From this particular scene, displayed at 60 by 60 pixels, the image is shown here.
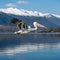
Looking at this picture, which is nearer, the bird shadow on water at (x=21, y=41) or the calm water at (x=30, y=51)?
the calm water at (x=30, y=51)

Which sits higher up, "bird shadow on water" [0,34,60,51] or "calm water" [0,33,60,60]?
"calm water" [0,33,60,60]

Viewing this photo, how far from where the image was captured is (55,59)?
805 inches

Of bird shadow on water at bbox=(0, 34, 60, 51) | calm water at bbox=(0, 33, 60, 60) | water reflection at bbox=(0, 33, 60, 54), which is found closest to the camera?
calm water at bbox=(0, 33, 60, 60)

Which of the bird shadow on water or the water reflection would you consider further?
the bird shadow on water

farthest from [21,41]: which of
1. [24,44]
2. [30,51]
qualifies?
[30,51]

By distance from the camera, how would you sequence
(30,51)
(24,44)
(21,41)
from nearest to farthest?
1. (30,51)
2. (24,44)
3. (21,41)

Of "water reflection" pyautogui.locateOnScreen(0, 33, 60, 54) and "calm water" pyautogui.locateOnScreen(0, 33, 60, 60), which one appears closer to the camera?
"calm water" pyautogui.locateOnScreen(0, 33, 60, 60)

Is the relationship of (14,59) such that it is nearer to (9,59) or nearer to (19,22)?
(9,59)

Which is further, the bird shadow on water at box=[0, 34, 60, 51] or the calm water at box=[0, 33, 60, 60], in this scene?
the bird shadow on water at box=[0, 34, 60, 51]

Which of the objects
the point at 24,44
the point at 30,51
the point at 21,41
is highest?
the point at 30,51

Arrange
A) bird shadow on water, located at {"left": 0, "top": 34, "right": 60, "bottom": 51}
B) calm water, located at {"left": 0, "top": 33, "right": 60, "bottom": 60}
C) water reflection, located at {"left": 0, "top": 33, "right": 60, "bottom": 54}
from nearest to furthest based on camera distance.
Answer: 1. calm water, located at {"left": 0, "top": 33, "right": 60, "bottom": 60}
2. water reflection, located at {"left": 0, "top": 33, "right": 60, "bottom": 54}
3. bird shadow on water, located at {"left": 0, "top": 34, "right": 60, "bottom": 51}

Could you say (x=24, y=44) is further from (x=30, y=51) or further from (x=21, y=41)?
(x=30, y=51)

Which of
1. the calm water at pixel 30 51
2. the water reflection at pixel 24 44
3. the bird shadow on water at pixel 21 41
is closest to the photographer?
the calm water at pixel 30 51

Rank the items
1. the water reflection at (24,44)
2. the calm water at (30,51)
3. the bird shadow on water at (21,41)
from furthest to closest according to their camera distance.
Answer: the bird shadow on water at (21,41) → the water reflection at (24,44) → the calm water at (30,51)
